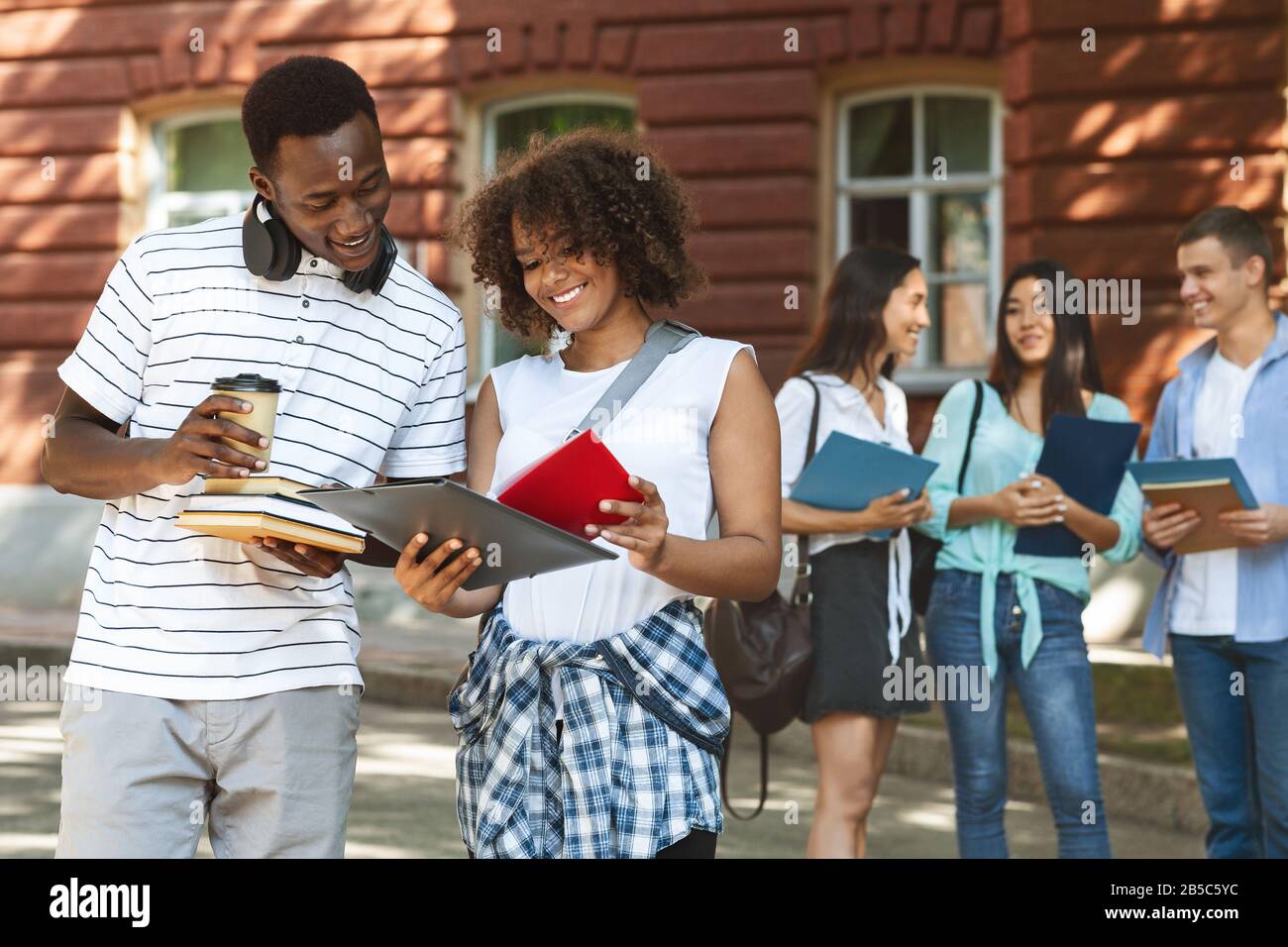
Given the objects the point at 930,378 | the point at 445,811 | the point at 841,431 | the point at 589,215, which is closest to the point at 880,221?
the point at 930,378

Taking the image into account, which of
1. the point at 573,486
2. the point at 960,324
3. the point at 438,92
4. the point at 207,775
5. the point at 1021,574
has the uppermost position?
the point at 438,92

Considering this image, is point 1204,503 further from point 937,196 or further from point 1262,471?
point 937,196

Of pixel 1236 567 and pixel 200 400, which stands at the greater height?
pixel 200 400

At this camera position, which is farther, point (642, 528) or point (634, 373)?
point (634, 373)

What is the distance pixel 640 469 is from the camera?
2.80 m

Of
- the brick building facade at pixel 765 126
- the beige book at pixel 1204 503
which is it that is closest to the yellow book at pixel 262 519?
the beige book at pixel 1204 503

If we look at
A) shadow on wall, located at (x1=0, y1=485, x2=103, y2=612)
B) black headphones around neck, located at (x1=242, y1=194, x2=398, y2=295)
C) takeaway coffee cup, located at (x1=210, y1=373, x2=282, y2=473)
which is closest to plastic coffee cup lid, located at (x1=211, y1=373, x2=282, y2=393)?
takeaway coffee cup, located at (x1=210, y1=373, x2=282, y2=473)

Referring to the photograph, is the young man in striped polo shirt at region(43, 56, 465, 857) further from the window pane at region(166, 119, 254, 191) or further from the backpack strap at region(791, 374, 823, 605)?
the window pane at region(166, 119, 254, 191)

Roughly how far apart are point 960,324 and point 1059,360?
7024mm

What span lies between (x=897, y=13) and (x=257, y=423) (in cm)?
933

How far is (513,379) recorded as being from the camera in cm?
301

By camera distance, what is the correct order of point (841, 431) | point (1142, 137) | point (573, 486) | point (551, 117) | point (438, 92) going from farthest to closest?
1. point (551, 117)
2. point (438, 92)
3. point (1142, 137)
4. point (841, 431)
5. point (573, 486)

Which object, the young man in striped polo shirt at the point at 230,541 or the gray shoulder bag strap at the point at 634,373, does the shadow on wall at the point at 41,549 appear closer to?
the young man in striped polo shirt at the point at 230,541

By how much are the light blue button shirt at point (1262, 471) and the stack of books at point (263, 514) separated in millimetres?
2801
